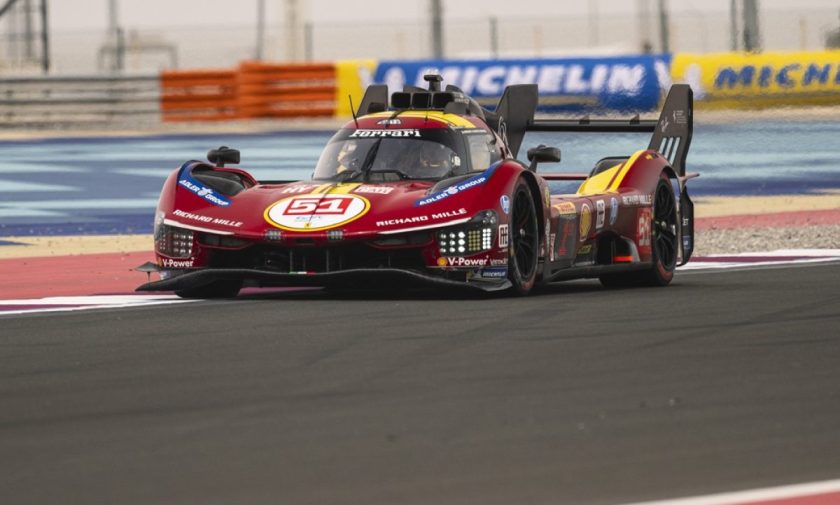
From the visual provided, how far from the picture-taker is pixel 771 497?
5.38 meters

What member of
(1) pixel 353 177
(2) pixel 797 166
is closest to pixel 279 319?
(1) pixel 353 177

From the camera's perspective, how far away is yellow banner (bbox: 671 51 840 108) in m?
31.2

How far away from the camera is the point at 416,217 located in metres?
11.0

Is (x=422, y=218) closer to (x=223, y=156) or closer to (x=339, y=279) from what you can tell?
(x=339, y=279)

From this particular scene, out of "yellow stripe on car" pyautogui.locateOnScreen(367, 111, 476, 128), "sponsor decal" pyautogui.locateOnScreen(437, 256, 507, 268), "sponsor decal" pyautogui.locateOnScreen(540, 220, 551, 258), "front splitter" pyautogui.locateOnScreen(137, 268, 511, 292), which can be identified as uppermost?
"yellow stripe on car" pyautogui.locateOnScreen(367, 111, 476, 128)

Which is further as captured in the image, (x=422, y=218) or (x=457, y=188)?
(x=457, y=188)

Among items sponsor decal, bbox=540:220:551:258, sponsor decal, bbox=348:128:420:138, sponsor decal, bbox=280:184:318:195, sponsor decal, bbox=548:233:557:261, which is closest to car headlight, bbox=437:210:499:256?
sponsor decal, bbox=540:220:551:258

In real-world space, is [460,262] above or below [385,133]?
below

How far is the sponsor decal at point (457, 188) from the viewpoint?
11077mm

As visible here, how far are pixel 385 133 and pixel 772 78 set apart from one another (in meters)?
21.0

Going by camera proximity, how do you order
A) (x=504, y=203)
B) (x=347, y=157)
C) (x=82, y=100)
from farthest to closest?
(x=82, y=100) < (x=347, y=157) < (x=504, y=203)

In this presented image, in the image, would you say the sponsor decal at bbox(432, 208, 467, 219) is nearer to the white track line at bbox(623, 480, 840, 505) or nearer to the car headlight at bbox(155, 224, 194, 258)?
the car headlight at bbox(155, 224, 194, 258)

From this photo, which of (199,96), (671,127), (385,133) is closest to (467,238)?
(385,133)

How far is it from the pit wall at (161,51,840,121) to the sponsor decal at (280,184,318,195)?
59.5 feet
